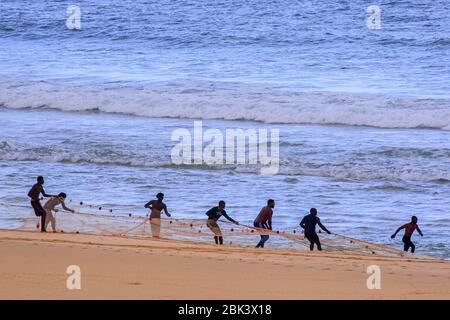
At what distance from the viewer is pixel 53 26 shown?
51625 millimetres

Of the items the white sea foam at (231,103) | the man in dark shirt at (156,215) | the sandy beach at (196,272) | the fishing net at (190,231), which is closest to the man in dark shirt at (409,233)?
the fishing net at (190,231)

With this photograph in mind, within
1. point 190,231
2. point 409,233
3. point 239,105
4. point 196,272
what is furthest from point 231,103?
point 196,272

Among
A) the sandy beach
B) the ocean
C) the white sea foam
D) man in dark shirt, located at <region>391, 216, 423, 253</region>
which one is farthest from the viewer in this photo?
the white sea foam

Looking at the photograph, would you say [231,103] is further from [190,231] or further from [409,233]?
[409,233]

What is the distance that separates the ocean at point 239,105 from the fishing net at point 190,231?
0.88 m

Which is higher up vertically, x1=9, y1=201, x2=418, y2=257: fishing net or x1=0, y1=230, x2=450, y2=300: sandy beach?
x1=9, y1=201, x2=418, y2=257: fishing net

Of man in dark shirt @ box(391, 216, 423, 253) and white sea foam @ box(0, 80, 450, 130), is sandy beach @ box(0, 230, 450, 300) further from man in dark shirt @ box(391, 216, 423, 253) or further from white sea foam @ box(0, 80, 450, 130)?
white sea foam @ box(0, 80, 450, 130)

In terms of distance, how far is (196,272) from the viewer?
15.5 metres

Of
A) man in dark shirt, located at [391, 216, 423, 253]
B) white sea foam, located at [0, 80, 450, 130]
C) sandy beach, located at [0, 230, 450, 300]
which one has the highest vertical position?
white sea foam, located at [0, 80, 450, 130]

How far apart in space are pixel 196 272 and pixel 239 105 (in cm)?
1941

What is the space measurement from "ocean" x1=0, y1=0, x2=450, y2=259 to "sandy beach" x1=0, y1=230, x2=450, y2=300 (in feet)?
10.2

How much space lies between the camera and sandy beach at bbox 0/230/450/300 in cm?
1438

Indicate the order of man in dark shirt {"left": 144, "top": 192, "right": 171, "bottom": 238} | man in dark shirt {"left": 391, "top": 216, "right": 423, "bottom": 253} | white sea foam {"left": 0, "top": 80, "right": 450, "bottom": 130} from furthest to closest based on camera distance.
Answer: white sea foam {"left": 0, "top": 80, "right": 450, "bottom": 130}, man in dark shirt {"left": 144, "top": 192, "right": 171, "bottom": 238}, man in dark shirt {"left": 391, "top": 216, "right": 423, "bottom": 253}

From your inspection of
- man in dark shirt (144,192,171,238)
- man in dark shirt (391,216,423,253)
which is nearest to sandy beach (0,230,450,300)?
man in dark shirt (144,192,171,238)
